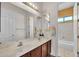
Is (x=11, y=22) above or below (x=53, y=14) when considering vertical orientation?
below

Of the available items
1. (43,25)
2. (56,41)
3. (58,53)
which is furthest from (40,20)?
(58,53)

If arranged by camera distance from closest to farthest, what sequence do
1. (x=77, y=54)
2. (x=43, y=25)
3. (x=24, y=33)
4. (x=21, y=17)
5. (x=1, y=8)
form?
1. (x=1, y=8)
2. (x=21, y=17)
3. (x=24, y=33)
4. (x=77, y=54)
5. (x=43, y=25)

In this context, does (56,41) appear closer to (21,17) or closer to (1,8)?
(21,17)

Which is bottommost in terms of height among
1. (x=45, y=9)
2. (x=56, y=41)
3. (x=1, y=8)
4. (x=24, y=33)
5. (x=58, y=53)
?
(x=58, y=53)

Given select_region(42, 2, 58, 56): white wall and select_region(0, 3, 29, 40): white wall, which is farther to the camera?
select_region(42, 2, 58, 56): white wall

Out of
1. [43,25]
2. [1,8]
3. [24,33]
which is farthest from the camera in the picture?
[43,25]

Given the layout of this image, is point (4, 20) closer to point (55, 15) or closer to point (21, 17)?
point (21, 17)

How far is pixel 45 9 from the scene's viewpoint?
3.53 meters

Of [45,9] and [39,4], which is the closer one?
[39,4]

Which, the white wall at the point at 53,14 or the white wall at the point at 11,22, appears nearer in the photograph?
the white wall at the point at 11,22

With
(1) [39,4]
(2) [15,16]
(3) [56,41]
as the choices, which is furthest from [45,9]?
(2) [15,16]

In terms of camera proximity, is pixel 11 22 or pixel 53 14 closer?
pixel 11 22

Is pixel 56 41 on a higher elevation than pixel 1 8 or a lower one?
lower

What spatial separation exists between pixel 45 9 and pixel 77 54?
1.71 metres
